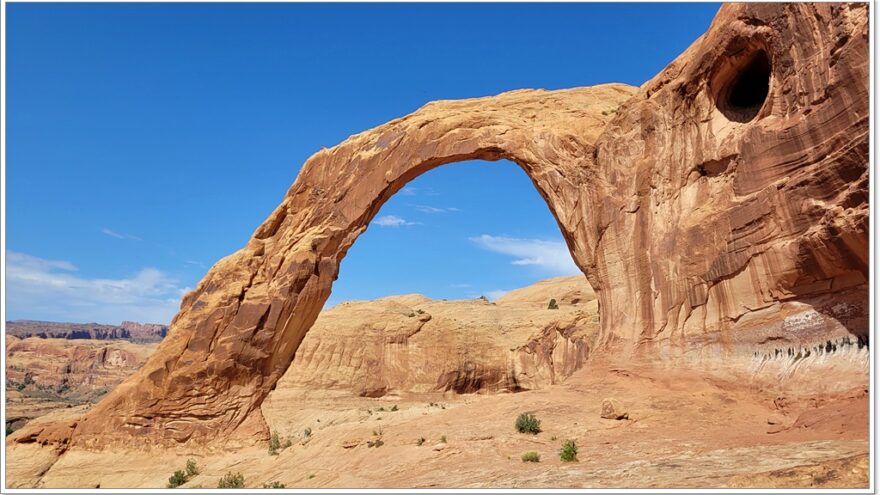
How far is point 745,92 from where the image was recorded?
1838 centimetres

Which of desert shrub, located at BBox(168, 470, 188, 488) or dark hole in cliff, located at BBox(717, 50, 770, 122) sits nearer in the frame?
dark hole in cliff, located at BBox(717, 50, 770, 122)

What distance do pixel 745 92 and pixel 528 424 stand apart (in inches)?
448

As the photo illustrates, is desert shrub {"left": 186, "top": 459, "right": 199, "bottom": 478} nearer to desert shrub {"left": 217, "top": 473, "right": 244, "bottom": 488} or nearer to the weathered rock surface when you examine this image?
desert shrub {"left": 217, "top": 473, "right": 244, "bottom": 488}

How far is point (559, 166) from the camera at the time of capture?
22078 mm

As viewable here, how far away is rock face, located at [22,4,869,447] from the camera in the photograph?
13.8 metres

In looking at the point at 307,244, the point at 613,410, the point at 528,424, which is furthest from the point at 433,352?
the point at 613,410

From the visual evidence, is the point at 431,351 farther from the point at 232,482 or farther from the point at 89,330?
the point at 89,330

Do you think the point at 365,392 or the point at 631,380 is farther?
the point at 365,392

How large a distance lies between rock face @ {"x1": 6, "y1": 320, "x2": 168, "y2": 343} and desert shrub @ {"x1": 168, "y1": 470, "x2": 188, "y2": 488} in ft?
494

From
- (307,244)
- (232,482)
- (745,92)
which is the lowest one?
(232,482)

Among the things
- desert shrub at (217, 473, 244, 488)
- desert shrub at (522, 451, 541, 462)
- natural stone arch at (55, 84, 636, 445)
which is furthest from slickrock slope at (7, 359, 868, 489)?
natural stone arch at (55, 84, 636, 445)

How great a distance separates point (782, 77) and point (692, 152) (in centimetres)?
358

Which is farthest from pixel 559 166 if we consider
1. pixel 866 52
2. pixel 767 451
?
pixel 767 451

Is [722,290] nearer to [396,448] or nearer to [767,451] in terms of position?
[767,451]
